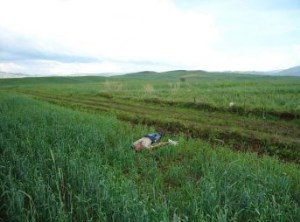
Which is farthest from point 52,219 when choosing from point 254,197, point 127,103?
point 127,103

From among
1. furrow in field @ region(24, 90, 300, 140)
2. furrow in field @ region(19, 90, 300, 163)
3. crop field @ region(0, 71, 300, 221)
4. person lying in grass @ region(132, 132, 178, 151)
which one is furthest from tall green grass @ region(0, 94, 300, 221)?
furrow in field @ region(24, 90, 300, 140)

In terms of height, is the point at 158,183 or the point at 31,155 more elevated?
the point at 31,155

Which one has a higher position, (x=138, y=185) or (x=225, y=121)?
(x=138, y=185)

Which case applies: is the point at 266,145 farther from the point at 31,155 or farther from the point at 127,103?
the point at 127,103

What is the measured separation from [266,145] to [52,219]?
27.7 feet

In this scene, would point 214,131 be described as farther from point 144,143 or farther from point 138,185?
point 138,185

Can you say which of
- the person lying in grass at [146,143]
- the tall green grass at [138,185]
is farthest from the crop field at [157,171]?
the person lying in grass at [146,143]

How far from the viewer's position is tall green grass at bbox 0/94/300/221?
199 inches

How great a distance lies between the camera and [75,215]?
5.21 m

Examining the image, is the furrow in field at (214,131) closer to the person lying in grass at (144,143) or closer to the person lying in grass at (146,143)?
the person lying in grass at (146,143)

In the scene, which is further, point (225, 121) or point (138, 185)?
point (225, 121)

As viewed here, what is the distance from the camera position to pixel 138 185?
22.7 feet

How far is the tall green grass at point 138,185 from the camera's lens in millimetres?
5043

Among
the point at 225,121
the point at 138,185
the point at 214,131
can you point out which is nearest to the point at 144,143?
the point at 138,185
